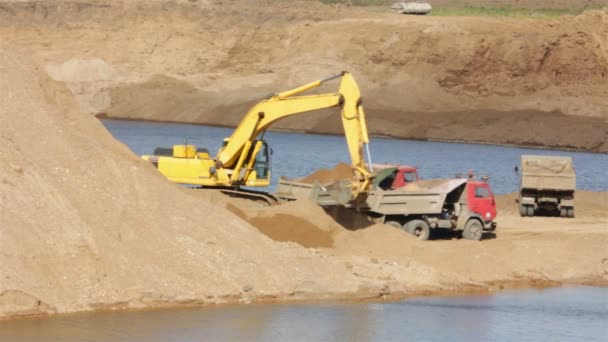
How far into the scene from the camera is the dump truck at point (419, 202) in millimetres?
29828

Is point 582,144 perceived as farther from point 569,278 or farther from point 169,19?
point 569,278

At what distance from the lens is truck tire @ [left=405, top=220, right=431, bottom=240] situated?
30.4 m

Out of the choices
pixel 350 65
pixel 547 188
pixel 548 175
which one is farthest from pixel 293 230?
pixel 350 65

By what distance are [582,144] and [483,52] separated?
1325 cm

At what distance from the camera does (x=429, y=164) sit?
55.7 meters

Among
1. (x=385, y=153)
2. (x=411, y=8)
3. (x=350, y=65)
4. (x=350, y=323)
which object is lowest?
(x=350, y=323)

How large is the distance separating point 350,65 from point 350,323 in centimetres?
6120

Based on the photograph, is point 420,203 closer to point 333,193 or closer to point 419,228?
point 419,228

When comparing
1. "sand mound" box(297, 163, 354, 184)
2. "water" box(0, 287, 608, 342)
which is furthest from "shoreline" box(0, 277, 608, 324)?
"sand mound" box(297, 163, 354, 184)

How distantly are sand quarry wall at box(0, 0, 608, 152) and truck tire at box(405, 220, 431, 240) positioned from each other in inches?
1592

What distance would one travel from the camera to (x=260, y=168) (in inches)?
1280

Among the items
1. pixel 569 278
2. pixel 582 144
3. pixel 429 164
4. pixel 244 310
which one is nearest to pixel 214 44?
pixel 582 144

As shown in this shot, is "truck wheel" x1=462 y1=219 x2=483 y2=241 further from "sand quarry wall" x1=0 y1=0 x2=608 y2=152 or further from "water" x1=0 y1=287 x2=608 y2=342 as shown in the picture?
"sand quarry wall" x1=0 y1=0 x2=608 y2=152

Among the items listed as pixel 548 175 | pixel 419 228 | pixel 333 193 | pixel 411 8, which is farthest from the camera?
pixel 411 8
